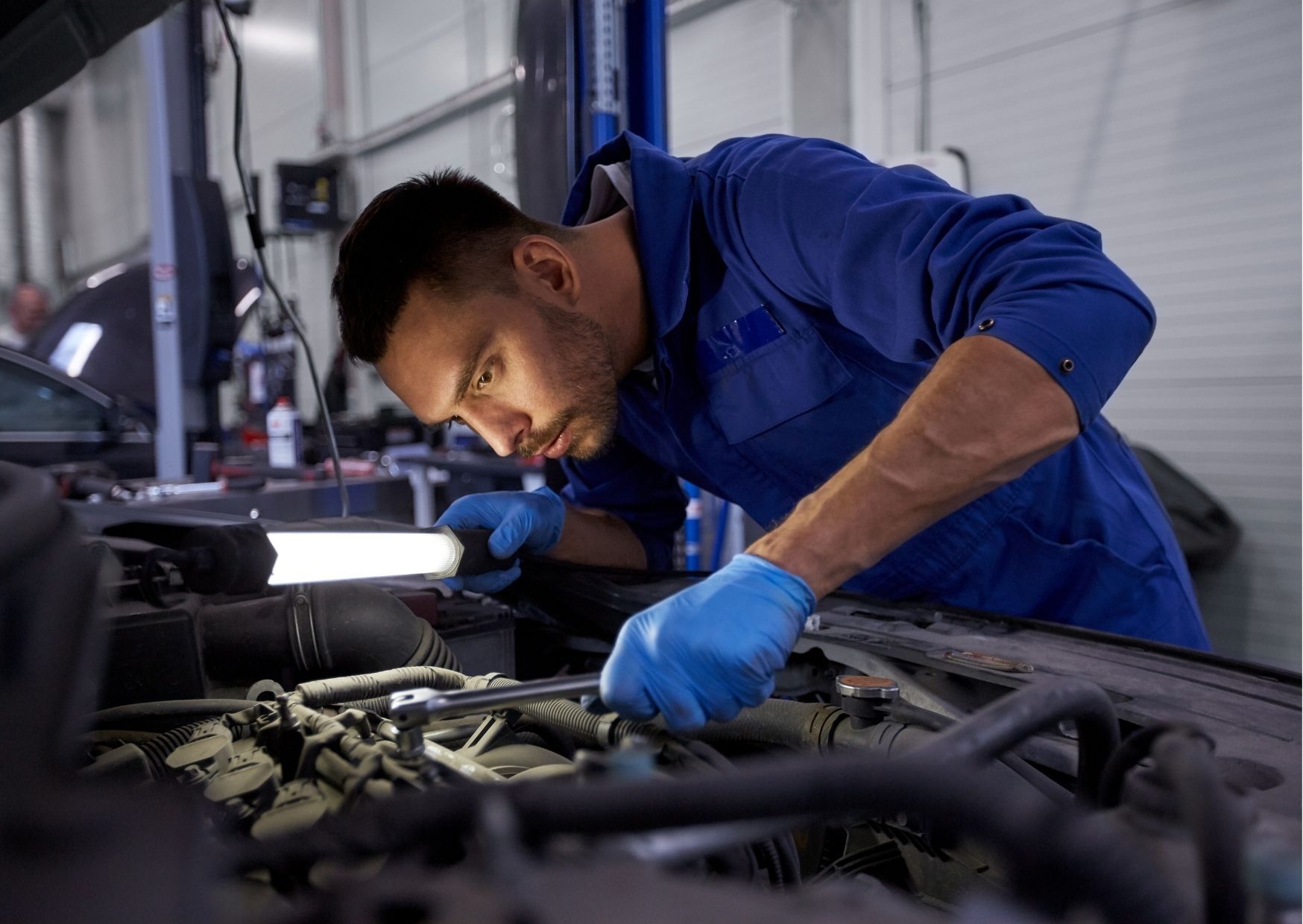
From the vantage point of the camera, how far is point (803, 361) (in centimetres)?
134

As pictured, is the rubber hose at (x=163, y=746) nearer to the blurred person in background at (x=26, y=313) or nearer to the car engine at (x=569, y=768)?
the car engine at (x=569, y=768)

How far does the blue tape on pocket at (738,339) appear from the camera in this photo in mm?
1362

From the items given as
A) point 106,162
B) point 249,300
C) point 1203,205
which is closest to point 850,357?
point 1203,205

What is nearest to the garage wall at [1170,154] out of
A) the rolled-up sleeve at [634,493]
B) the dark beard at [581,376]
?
the rolled-up sleeve at [634,493]

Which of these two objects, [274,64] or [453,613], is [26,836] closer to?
[453,613]

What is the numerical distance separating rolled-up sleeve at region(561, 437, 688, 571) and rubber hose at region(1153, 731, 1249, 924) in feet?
4.18

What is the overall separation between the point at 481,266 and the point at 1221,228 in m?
3.11

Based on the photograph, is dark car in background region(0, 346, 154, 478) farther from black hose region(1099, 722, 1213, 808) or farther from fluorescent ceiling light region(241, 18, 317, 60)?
fluorescent ceiling light region(241, 18, 317, 60)

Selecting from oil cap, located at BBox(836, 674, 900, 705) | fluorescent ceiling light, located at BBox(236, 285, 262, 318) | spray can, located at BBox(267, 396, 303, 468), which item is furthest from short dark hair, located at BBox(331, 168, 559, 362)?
fluorescent ceiling light, located at BBox(236, 285, 262, 318)

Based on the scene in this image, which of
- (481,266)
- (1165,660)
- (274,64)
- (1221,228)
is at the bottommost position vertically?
(1165,660)

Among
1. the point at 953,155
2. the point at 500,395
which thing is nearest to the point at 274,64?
the point at 953,155

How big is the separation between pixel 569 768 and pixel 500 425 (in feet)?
2.07

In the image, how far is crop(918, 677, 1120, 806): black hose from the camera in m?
0.54

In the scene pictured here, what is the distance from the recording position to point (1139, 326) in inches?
38.2
